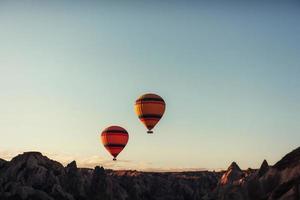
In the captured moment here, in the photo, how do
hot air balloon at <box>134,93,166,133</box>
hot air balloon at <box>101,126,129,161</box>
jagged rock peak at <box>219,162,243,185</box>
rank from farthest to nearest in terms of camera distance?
1. jagged rock peak at <box>219,162,243,185</box>
2. hot air balloon at <box>101,126,129,161</box>
3. hot air balloon at <box>134,93,166,133</box>

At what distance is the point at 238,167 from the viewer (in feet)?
552

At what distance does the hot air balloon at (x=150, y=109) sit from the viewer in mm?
86125

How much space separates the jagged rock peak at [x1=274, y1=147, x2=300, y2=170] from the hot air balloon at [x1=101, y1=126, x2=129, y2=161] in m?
78.4

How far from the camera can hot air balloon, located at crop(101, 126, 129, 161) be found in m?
101

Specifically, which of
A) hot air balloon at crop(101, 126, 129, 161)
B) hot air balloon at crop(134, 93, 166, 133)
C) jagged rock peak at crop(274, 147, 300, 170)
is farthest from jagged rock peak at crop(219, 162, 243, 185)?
jagged rock peak at crop(274, 147, 300, 170)

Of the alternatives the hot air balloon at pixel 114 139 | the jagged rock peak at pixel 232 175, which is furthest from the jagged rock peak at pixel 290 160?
the jagged rock peak at pixel 232 175

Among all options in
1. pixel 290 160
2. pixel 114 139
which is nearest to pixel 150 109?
pixel 114 139

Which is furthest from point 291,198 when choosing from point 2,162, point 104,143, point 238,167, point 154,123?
point 2,162

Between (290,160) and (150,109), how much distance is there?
64987 millimetres

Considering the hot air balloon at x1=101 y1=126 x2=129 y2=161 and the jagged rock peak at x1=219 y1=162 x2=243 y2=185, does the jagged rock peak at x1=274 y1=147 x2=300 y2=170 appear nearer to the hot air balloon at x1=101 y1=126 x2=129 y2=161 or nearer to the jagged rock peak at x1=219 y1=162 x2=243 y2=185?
the hot air balloon at x1=101 y1=126 x2=129 y2=161

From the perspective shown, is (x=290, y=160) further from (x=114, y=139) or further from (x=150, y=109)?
(x=114, y=139)

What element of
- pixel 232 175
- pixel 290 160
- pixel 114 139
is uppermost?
pixel 232 175

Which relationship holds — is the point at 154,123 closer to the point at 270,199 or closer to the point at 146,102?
the point at 146,102

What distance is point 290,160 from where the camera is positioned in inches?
869
